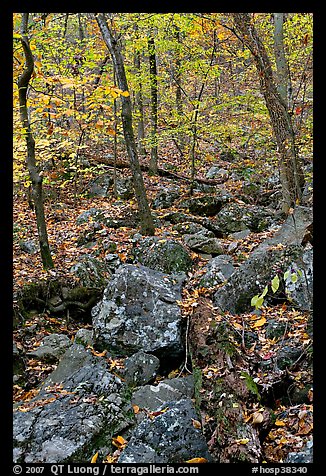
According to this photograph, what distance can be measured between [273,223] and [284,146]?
1.63 metres

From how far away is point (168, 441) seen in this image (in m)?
3.00

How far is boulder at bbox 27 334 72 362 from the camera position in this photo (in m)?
4.99

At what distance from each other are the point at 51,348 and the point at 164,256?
239 centimetres

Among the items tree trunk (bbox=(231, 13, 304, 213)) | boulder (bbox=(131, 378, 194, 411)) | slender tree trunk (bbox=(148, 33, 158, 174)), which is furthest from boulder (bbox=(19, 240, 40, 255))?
tree trunk (bbox=(231, 13, 304, 213))

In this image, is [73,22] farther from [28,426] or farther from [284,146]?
[28,426]

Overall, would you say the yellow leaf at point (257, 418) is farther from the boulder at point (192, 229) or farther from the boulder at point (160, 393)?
the boulder at point (192, 229)

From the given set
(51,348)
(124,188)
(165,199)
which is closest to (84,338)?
(51,348)

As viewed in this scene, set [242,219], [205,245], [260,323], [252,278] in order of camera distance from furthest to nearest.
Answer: [242,219], [205,245], [252,278], [260,323]

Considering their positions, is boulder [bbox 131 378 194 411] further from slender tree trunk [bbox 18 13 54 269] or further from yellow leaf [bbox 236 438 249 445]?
slender tree trunk [bbox 18 13 54 269]

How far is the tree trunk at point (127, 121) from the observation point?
Result: 6738mm

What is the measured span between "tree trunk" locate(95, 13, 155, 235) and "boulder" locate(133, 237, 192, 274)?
763mm

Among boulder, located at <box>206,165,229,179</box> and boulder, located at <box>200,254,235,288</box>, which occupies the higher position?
boulder, located at <box>206,165,229,179</box>

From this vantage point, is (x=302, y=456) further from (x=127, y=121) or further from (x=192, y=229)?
(x=127, y=121)
